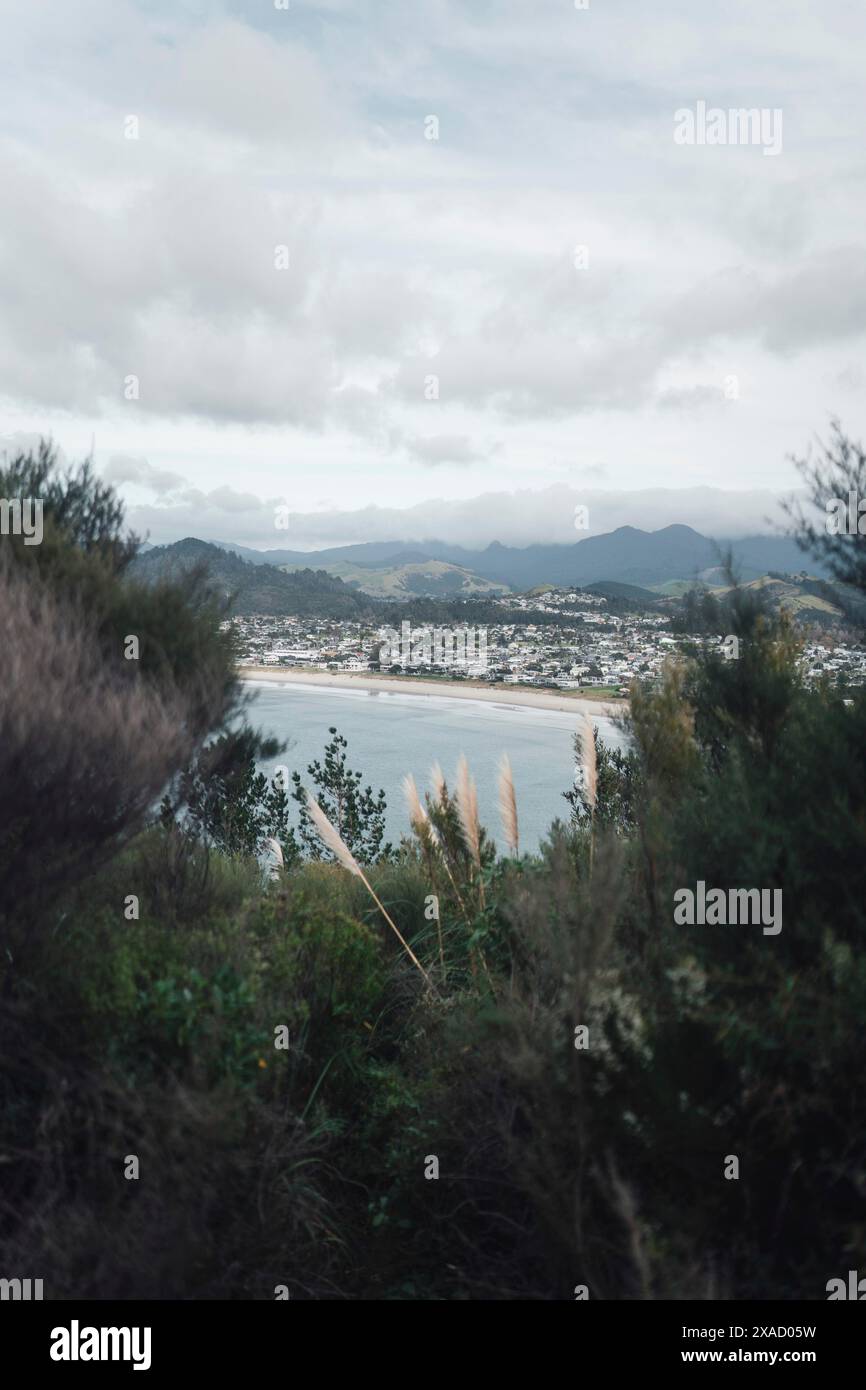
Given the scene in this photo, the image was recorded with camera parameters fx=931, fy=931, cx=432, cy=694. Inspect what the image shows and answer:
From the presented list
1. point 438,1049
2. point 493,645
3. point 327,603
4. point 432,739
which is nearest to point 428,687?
point 493,645

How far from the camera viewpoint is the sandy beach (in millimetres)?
33031

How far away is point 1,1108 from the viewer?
11.7 feet

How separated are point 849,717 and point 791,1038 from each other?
1.88 metres

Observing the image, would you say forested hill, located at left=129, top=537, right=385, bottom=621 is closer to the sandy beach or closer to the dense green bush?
the sandy beach

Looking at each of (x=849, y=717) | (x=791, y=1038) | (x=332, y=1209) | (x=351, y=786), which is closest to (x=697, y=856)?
(x=849, y=717)

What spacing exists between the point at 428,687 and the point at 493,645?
5.00m

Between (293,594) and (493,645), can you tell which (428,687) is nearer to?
(493,645)

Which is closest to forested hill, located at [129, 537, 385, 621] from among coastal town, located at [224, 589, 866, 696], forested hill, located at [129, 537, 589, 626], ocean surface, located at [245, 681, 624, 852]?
A: forested hill, located at [129, 537, 589, 626]

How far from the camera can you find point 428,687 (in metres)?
41.5

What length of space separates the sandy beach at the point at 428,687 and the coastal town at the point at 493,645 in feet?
1.75

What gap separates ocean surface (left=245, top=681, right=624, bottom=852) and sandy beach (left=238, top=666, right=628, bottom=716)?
0.59m

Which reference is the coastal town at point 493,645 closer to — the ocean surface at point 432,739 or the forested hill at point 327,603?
the forested hill at point 327,603

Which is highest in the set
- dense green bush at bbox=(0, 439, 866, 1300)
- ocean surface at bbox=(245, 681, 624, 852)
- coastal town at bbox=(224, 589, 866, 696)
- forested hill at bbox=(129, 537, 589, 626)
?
forested hill at bbox=(129, 537, 589, 626)

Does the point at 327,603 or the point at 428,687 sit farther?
the point at 327,603
